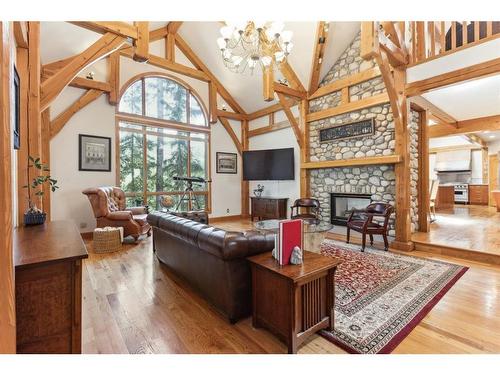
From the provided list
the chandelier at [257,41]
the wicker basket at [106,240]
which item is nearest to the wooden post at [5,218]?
the chandelier at [257,41]

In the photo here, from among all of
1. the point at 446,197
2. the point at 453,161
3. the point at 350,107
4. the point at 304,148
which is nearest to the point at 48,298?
the point at 350,107

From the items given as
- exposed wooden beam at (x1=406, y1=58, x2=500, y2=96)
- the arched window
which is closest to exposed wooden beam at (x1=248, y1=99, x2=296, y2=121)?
the arched window

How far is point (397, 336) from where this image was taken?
174cm

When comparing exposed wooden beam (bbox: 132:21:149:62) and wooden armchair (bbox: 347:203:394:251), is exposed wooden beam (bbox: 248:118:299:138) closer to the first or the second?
wooden armchair (bbox: 347:203:394:251)

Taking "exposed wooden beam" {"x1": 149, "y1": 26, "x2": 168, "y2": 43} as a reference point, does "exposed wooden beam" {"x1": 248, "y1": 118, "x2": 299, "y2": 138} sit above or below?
below

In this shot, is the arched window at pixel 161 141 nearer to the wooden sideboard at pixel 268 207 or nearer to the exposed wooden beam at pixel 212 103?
the exposed wooden beam at pixel 212 103

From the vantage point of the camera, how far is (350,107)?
15.7 ft

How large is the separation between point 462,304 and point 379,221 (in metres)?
2.25

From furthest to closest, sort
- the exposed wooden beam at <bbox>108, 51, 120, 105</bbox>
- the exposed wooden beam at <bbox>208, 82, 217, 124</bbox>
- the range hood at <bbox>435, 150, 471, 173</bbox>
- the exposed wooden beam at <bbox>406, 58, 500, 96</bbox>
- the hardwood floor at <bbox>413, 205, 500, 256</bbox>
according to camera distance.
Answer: the range hood at <bbox>435, 150, 471, 173</bbox> < the exposed wooden beam at <bbox>208, 82, 217, 124</bbox> < the exposed wooden beam at <bbox>108, 51, 120, 105</bbox> < the hardwood floor at <bbox>413, 205, 500, 256</bbox> < the exposed wooden beam at <bbox>406, 58, 500, 96</bbox>

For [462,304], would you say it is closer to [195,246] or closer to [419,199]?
[195,246]

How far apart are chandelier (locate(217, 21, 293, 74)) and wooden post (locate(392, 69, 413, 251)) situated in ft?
6.50

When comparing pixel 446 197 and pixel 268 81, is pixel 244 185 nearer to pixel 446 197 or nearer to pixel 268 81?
pixel 268 81

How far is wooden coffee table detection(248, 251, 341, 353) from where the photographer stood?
1.55 m

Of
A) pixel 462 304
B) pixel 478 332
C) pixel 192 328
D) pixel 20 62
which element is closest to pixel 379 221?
pixel 462 304
